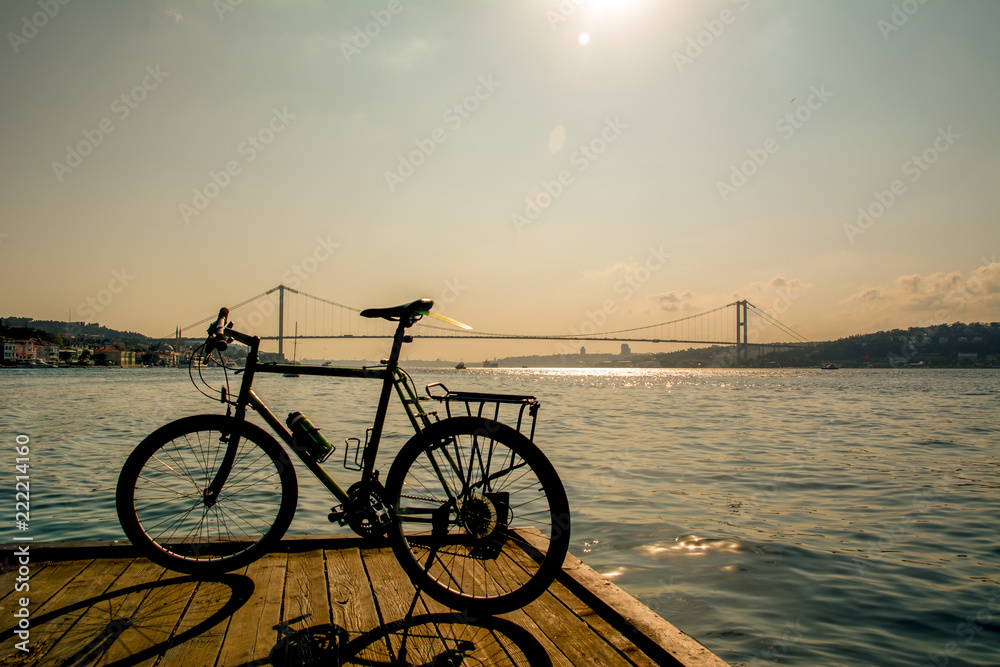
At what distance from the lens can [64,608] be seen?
218cm

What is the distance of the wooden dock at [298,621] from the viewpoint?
1894 mm

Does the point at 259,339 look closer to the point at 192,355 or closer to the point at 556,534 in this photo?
the point at 192,355

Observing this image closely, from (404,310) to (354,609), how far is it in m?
1.11

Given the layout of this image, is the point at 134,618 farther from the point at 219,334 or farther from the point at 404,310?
the point at 404,310

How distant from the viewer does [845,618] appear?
3.50m

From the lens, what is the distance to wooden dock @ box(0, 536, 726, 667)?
1.89 meters

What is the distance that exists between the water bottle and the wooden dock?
0.53 metres

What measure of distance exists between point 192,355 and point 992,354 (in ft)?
364

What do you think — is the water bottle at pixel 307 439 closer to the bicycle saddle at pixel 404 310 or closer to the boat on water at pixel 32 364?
the bicycle saddle at pixel 404 310

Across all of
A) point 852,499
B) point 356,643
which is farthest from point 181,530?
point 852,499

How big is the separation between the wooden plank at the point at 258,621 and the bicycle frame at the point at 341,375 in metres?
0.40

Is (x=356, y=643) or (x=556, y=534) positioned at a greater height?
(x=556, y=534)

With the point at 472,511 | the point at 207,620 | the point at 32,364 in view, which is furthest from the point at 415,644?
the point at 32,364

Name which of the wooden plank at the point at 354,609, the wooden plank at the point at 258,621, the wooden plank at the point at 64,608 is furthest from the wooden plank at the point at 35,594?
the wooden plank at the point at 354,609
